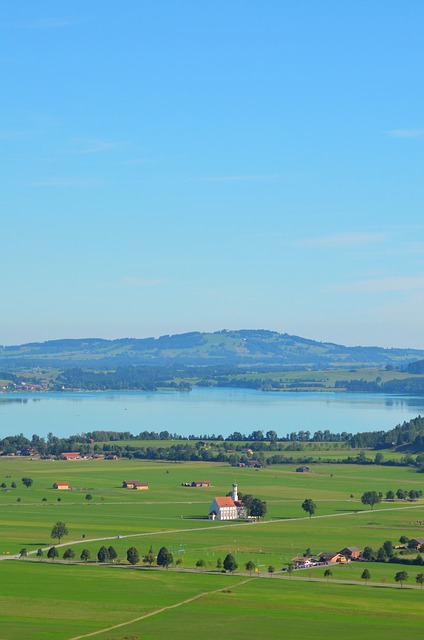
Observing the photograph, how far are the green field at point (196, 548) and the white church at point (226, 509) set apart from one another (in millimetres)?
1327

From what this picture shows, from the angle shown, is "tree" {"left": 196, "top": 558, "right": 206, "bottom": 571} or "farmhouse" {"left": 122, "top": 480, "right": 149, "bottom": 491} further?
"farmhouse" {"left": 122, "top": 480, "right": 149, "bottom": 491}

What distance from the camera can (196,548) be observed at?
85562mm

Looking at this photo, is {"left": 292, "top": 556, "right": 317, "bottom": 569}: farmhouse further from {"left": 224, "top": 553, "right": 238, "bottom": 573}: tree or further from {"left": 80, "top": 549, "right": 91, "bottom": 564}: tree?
{"left": 80, "top": 549, "right": 91, "bottom": 564}: tree

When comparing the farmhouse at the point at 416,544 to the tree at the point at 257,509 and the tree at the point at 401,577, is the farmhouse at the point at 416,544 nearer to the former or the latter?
the tree at the point at 401,577

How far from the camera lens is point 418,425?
591 ft

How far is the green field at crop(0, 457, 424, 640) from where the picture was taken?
206 ft

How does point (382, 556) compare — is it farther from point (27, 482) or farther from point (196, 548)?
point (27, 482)

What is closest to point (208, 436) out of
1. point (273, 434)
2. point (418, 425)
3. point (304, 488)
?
point (273, 434)

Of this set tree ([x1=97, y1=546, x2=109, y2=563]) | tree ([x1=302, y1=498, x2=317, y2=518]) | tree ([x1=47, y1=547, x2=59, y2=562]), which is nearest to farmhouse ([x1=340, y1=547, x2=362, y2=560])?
tree ([x1=97, y1=546, x2=109, y2=563])

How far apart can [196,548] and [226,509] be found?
65.2ft

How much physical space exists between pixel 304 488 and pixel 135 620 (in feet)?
211

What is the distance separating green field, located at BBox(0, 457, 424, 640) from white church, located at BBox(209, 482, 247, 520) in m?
1.33

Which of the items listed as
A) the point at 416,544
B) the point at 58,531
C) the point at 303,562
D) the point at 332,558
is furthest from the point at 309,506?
the point at 303,562

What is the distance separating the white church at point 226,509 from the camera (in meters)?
105
